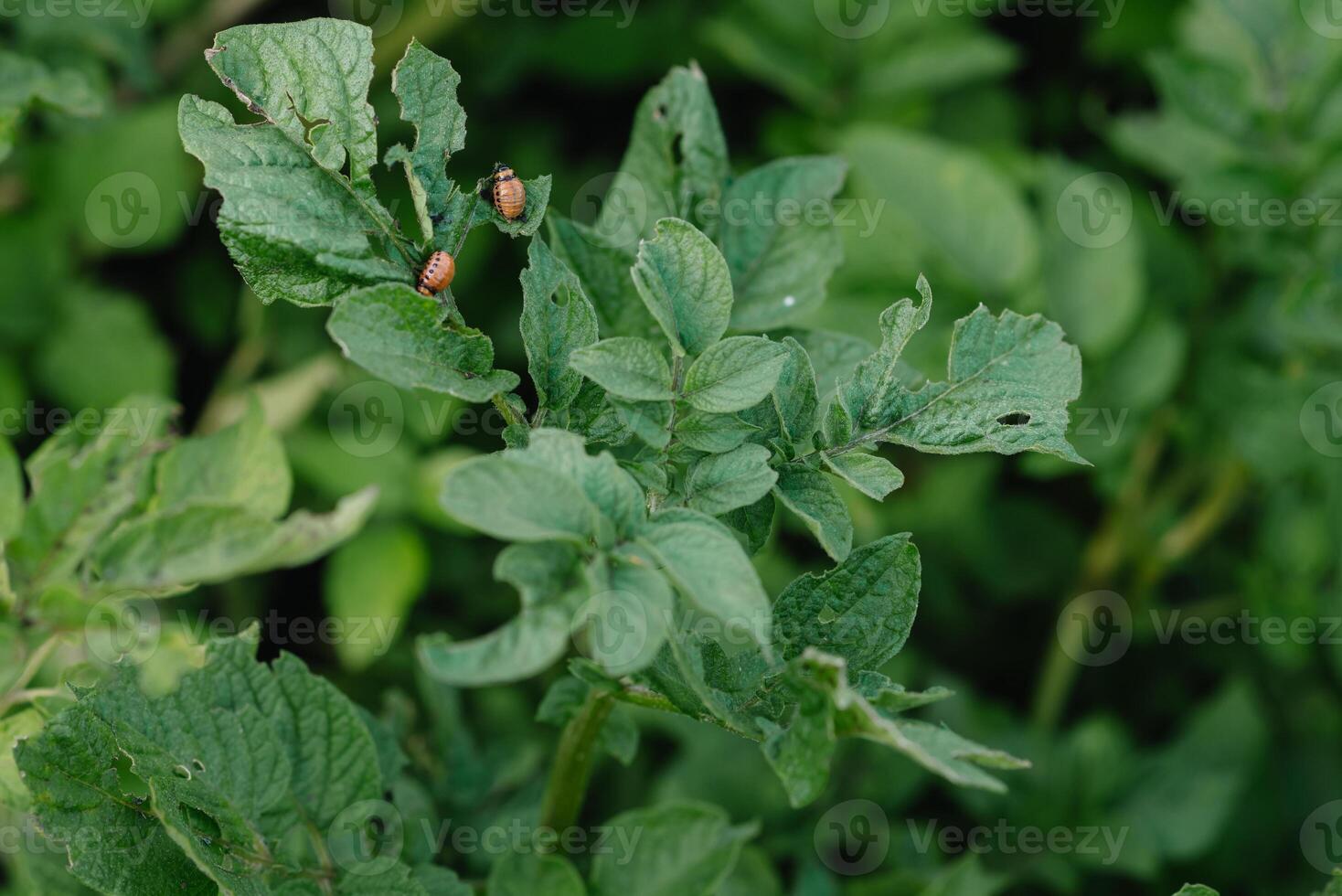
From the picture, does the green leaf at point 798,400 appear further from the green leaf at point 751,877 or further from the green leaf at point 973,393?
the green leaf at point 751,877

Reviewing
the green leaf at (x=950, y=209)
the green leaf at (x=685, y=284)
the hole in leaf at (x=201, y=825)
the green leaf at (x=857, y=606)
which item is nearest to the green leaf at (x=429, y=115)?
the green leaf at (x=685, y=284)

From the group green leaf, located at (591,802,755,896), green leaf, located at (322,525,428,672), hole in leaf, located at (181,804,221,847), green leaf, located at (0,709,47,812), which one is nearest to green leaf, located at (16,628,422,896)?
hole in leaf, located at (181,804,221,847)

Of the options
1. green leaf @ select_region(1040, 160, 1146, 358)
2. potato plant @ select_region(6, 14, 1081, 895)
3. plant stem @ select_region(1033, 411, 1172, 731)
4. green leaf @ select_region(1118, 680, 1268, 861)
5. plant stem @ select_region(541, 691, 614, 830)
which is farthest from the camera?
plant stem @ select_region(1033, 411, 1172, 731)

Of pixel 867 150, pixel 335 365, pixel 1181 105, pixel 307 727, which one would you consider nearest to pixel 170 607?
pixel 335 365

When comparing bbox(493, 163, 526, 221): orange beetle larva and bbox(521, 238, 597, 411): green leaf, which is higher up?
bbox(493, 163, 526, 221): orange beetle larva

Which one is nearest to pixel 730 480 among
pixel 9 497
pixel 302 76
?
pixel 302 76

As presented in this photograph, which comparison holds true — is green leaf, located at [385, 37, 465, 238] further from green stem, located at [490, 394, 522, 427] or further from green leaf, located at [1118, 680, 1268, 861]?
green leaf, located at [1118, 680, 1268, 861]

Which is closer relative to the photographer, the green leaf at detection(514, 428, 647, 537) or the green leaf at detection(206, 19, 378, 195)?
the green leaf at detection(514, 428, 647, 537)
